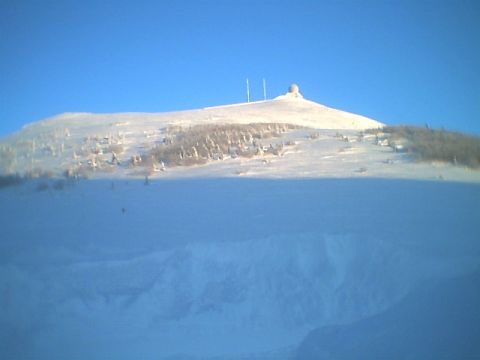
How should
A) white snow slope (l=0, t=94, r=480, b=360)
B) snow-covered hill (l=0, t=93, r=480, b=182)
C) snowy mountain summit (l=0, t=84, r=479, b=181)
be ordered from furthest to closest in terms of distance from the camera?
1. snowy mountain summit (l=0, t=84, r=479, b=181)
2. snow-covered hill (l=0, t=93, r=480, b=182)
3. white snow slope (l=0, t=94, r=480, b=360)

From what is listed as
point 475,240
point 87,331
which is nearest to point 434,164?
point 475,240

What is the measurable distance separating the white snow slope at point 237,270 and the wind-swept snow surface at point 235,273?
0.02m

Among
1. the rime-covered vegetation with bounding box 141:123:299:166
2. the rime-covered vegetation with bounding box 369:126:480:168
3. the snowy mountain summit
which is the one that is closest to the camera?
the snowy mountain summit

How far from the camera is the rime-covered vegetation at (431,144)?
12086mm

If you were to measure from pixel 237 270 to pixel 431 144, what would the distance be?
341 inches

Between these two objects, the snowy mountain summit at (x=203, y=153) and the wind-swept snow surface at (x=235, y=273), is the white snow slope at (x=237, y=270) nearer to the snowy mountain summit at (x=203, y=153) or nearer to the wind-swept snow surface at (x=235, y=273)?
the wind-swept snow surface at (x=235, y=273)

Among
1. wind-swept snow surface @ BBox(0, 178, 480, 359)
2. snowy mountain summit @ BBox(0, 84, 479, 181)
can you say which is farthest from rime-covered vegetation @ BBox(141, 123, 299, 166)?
wind-swept snow surface @ BBox(0, 178, 480, 359)

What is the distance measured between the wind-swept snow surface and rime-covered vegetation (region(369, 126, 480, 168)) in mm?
2466

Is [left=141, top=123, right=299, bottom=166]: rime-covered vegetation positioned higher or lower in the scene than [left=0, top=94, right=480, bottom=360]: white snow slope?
higher

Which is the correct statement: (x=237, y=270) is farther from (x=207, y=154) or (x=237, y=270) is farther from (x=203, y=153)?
(x=203, y=153)

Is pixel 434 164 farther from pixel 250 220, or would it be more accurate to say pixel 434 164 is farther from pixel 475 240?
pixel 250 220

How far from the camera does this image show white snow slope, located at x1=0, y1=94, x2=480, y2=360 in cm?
638

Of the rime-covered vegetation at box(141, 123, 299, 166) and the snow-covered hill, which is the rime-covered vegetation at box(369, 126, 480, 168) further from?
the rime-covered vegetation at box(141, 123, 299, 166)

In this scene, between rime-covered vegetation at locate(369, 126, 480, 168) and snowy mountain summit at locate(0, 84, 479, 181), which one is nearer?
snowy mountain summit at locate(0, 84, 479, 181)
